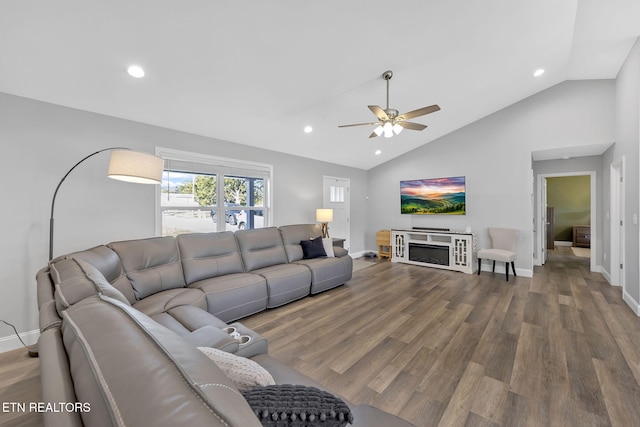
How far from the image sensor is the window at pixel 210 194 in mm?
3623

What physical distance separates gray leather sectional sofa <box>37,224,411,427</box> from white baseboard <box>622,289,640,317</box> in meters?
3.96

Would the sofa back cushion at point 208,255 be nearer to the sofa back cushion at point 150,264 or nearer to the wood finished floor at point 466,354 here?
the sofa back cushion at point 150,264

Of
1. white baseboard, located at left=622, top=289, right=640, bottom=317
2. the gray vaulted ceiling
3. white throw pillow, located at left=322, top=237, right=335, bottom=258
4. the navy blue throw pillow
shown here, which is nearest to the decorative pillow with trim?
the gray vaulted ceiling

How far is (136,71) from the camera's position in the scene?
2.48m

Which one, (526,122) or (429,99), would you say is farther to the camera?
(526,122)

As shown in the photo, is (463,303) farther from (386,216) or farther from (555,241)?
(555,241)

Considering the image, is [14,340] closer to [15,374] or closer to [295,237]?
[15,374]

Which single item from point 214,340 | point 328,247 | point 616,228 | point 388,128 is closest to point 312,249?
point 328,247

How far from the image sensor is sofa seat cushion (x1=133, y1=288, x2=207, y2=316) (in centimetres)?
227

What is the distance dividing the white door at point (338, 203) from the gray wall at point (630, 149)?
459 centimetres

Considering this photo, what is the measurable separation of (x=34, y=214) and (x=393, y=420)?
3638mm

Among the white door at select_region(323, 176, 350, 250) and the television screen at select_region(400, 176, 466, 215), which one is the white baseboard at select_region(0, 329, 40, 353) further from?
the television screen at select_region(400, 176, 466, 215)

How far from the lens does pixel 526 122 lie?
4.84m

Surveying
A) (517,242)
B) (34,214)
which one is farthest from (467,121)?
(34,214)
